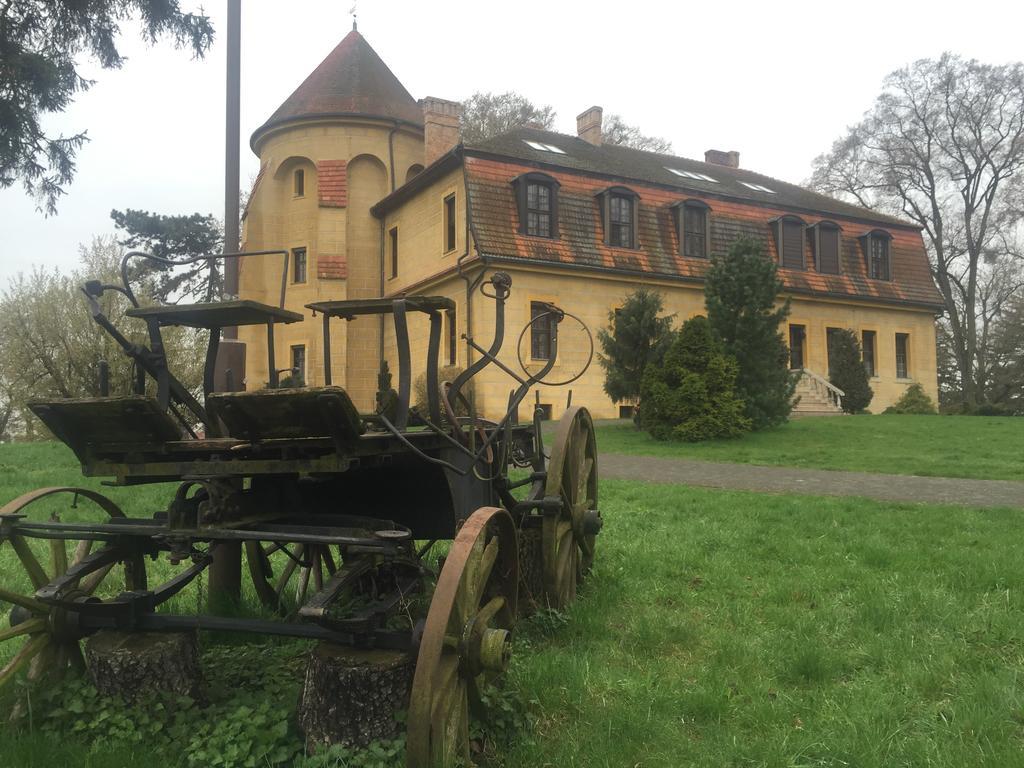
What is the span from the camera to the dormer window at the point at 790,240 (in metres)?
27.5

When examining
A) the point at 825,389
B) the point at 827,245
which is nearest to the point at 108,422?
the point at 825,389

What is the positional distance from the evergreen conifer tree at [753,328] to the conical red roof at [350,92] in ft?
49.1

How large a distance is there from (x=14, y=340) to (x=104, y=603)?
68.2ft

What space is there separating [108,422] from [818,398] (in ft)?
84.9

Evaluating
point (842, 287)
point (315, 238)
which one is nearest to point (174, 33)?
point (315, 238)

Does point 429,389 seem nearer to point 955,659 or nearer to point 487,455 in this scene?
point 487,455

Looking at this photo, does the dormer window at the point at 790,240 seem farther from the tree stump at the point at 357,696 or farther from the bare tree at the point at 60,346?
the tree stump at the point at 357,696

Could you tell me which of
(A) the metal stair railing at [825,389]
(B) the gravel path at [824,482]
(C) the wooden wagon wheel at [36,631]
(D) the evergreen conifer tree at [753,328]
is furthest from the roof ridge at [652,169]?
(C) the wooden wagon wheel at [36,631]

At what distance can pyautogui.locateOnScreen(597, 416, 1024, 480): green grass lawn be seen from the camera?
507 inches

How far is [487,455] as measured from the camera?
12.0 ft

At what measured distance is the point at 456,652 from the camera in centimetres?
255

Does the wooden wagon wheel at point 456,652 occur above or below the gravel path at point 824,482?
above

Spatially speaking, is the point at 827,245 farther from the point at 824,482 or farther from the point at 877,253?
the point at 824,482

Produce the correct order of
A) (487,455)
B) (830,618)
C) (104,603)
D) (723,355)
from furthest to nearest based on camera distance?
(723,355)
(830,618)
(487,455)
(104,603)
